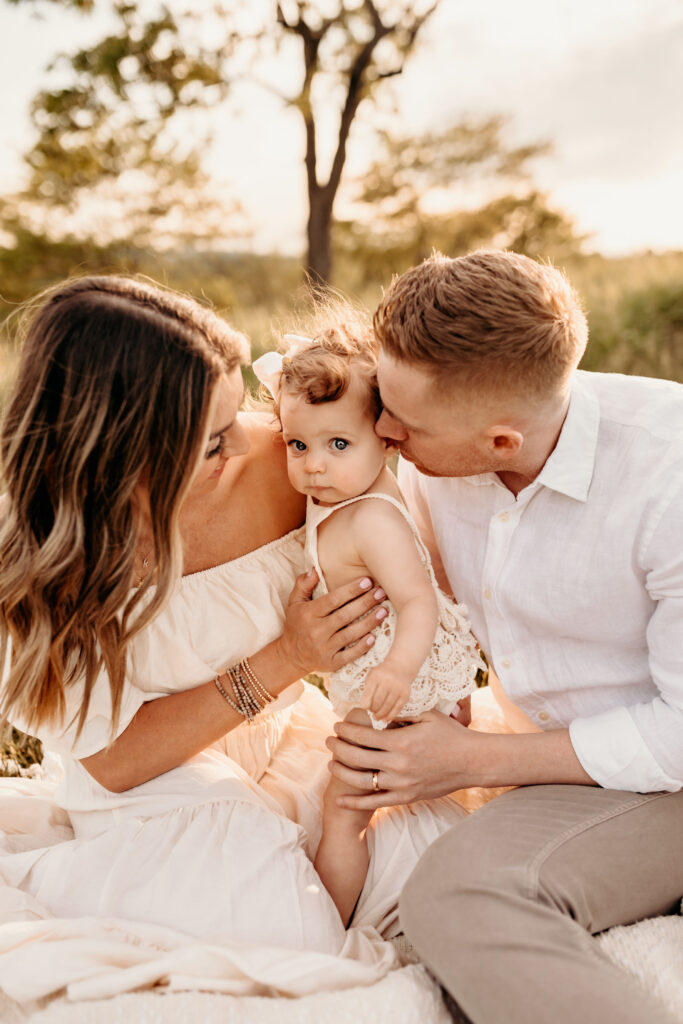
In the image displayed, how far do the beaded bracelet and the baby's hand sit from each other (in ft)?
1.19

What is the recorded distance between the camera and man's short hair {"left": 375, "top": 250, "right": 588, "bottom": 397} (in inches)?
80.7

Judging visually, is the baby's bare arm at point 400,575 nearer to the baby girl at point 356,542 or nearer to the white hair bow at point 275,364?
the baby girl at point 356,542

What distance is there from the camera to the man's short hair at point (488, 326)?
205cm

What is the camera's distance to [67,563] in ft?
6.66

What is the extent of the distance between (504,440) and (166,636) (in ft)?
3.36

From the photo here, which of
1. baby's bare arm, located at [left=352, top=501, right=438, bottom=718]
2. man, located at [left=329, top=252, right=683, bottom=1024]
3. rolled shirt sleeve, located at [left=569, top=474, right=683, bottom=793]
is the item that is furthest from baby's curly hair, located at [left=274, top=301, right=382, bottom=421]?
rolled shirt sleeve, located at [left=569, top=474, right=683, bottom=793]

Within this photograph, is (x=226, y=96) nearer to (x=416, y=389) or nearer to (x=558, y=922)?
(x=416, y=389)

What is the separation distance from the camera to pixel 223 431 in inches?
84.3

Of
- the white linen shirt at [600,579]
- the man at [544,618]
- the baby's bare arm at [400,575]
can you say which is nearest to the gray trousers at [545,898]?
the man at [544,618]

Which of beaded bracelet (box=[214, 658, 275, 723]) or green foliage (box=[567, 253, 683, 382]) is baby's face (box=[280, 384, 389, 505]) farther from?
green foliage (box=[567, 253, 683, 382])

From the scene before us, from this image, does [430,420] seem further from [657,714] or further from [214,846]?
[214,846]

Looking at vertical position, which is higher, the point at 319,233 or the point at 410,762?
the point at 319,233

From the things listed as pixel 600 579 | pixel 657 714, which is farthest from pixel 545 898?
pixel 600 579

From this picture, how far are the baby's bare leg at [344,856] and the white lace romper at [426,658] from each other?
0.82 ft
